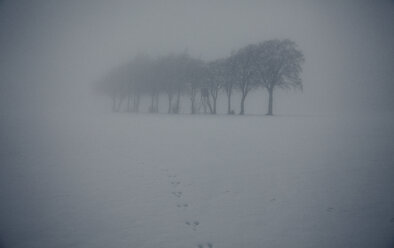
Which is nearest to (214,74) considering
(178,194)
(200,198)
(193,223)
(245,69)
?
(245,69)

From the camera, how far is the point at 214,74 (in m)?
50.2

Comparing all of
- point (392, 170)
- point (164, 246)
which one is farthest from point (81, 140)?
point (392, 170)

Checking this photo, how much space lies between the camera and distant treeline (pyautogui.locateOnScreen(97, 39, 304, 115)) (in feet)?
137

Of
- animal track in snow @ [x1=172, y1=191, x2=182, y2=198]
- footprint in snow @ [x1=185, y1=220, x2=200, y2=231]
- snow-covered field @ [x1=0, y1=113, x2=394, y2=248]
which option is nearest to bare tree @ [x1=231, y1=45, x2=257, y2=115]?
snow-covered field @ [x1=0, y1=113, x2=394, y2=248]

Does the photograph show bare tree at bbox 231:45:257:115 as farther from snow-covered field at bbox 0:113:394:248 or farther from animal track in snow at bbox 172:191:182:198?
animal track in snow at bbox 172:191:182:198

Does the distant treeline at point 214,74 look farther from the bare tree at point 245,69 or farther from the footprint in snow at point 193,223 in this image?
the footprint in snow at point 193,223

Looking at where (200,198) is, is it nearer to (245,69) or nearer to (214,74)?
(245,69)

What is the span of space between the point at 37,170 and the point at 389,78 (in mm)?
89028

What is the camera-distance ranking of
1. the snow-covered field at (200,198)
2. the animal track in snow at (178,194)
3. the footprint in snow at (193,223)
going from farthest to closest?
the animal track in snow at (178,194), the footprint in snow at (193,223), the snow-covered field at (200,198)

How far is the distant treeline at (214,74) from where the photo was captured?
137ft

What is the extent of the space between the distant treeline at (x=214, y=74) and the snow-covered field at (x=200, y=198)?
107ft

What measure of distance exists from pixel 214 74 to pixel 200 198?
4594 cm

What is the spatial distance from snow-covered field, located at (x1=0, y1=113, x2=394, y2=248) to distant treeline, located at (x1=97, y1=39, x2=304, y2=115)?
3252 centimetres

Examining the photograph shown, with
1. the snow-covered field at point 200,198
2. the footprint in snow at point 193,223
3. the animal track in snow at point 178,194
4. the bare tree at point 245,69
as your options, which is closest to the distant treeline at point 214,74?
the bare tree at point 245,69
